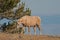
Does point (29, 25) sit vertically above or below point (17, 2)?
below

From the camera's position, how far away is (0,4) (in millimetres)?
23953

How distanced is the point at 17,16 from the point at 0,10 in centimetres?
254

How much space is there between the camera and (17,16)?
82.5 ft

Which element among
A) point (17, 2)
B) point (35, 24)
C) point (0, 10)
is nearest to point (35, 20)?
point (35, 24)

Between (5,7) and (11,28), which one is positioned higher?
(5,7)

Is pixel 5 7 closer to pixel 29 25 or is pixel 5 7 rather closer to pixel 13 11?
pixel 13 11

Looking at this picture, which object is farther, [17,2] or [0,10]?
[17,2]

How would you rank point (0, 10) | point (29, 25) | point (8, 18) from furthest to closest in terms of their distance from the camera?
point (8, 18), point (0, 10), point (29, 25)

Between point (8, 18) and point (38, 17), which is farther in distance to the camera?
point (8, 18)

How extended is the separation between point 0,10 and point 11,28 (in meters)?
2.47

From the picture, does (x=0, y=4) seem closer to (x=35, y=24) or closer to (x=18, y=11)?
(x=18, y=11)

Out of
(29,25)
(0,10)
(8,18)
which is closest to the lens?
(29,25)

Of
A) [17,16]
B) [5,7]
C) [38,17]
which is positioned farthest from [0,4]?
[38,17]

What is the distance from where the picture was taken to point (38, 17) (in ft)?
54.9
